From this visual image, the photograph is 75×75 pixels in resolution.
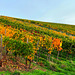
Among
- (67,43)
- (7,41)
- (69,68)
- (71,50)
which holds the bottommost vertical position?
(69,68)

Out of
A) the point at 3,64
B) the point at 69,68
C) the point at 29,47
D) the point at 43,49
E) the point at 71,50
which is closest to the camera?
the point at 3,64

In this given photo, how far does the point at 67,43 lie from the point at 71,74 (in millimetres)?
11791

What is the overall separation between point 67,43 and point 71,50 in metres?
2.25

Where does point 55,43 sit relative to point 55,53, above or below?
above

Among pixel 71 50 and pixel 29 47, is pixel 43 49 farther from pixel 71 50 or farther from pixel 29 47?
pixel 29 47

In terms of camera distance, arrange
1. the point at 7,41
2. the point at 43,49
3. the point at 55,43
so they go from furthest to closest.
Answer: the point at 43,49 < the point at 55,43 < the point at 7,41

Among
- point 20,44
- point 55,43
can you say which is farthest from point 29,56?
point 55,43

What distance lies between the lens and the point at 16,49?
44.4ft

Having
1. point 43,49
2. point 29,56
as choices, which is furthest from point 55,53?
point 29,56

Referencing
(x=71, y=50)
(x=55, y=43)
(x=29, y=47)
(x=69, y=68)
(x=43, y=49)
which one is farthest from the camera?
(x=43, y=49)

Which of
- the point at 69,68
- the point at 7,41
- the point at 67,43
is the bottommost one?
the point at 69,68

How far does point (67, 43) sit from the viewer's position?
2373 centimetres

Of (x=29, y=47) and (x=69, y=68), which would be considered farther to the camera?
(x=69, y=68)

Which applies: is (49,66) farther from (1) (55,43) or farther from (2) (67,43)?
(2) (67,43)
